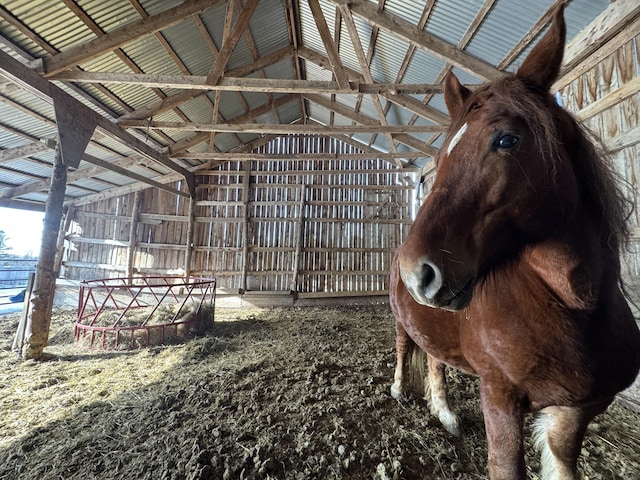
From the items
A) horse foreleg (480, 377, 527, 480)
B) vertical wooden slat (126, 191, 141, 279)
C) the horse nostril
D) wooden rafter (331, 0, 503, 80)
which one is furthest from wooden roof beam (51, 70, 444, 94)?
vertical wooden slat (126, 191, 141, 279)

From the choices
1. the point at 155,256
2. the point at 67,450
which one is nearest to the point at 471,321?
the point at 67,450

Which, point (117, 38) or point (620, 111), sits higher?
point (117, 38)

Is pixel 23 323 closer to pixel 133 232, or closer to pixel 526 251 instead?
pixel 133 232

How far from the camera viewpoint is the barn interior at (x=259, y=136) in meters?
2.72

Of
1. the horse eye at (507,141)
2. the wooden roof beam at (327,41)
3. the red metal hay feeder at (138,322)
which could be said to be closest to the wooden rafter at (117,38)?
the wooden roof beam at (327,41)

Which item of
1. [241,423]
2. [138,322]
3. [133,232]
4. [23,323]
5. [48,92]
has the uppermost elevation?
[48,92]

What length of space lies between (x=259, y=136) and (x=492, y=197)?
10.1m

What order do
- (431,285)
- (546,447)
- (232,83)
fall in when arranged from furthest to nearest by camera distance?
(232,83), (546,447), (431,285)

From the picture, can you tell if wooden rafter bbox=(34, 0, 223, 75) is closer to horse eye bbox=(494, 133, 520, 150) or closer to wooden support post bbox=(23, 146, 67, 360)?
wooden support post bbox=(23, 146, 67, 360)

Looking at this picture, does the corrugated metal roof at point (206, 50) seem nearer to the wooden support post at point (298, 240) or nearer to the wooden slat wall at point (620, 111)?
the wooden slat wall at point (620, 111)

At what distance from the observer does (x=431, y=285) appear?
2.50 feet

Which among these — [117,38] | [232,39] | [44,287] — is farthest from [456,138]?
[44,287]

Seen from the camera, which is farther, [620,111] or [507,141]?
[620,111]

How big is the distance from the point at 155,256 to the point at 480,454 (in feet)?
33.1
